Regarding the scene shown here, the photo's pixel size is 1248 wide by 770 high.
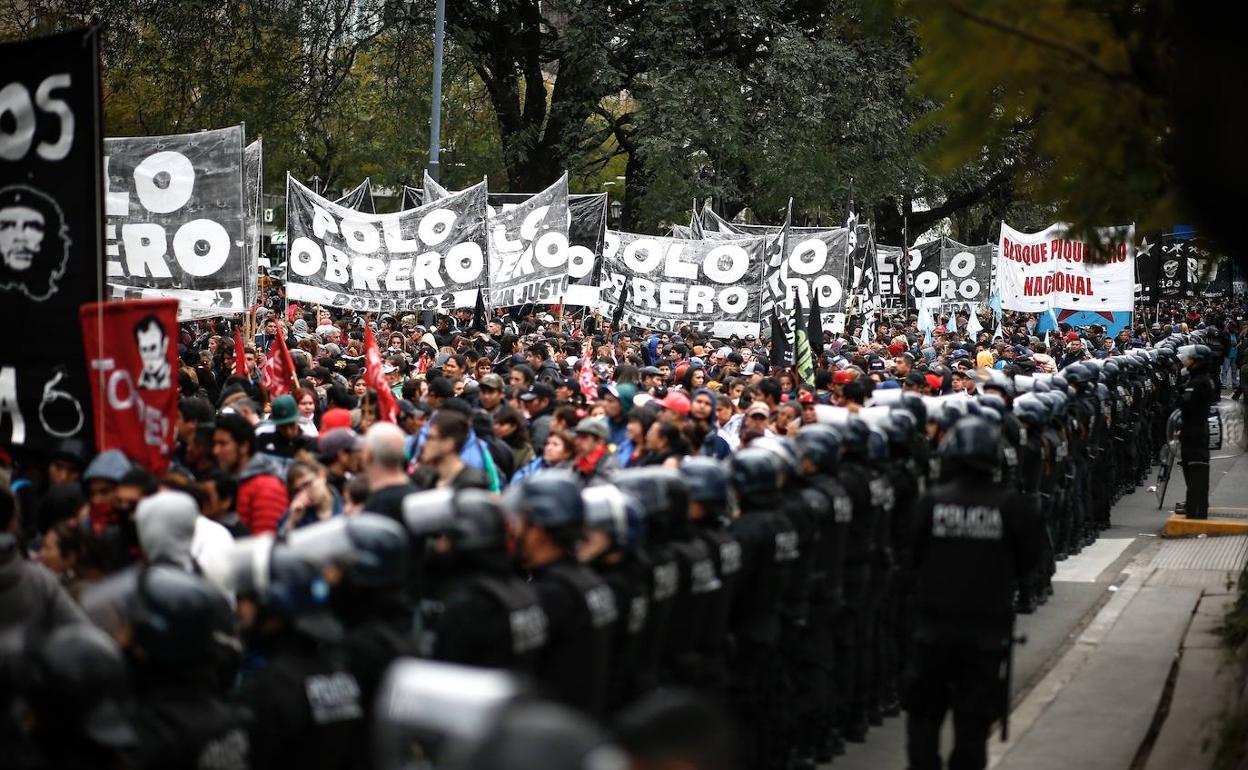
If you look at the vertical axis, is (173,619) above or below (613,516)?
below

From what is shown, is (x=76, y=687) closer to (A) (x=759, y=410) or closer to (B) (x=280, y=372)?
(A) (x=759, y=410)

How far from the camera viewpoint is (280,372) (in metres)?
13.7

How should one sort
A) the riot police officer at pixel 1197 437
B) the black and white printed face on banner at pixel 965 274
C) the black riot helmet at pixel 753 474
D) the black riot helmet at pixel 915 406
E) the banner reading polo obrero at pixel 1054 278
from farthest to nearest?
the black and white printed face on banner at pixel 965 274, the banner reading polo obrero at pixel 1054 278, the riot police officer at pixel 1197 437, the black riot helmet at pixel 915 406, the black riot helmet at pixel 753 474

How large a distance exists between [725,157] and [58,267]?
25.4 meters

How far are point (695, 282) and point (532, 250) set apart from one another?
288cm

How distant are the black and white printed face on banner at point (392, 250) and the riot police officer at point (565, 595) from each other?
12.5 meters

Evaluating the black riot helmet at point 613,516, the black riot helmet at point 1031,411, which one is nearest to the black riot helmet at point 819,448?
the black riot helmet at point 613,516

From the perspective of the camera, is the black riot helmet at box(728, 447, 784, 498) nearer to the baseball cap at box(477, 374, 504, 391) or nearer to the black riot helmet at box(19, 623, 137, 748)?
the black riot helmet at box(19, 623, 137, 748)

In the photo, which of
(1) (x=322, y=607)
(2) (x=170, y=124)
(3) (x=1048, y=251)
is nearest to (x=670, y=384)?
(3) (x=1048, y=251)

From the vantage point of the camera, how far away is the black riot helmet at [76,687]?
410 centimetres

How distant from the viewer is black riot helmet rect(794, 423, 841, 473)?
827cm

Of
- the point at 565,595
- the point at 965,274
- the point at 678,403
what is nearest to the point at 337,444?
the point at 678,403

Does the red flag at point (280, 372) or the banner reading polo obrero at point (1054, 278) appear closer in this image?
the red flag at point (280, 372)

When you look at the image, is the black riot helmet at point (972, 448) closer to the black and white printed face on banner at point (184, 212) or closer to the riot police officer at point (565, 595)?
the riot police officer at point (565, 595)
